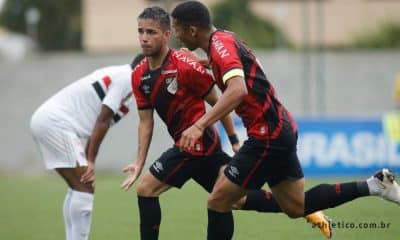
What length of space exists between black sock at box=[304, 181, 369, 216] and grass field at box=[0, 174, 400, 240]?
1.23 m

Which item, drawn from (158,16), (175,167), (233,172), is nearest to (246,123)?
(233,172)

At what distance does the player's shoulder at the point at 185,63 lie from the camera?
7.39m

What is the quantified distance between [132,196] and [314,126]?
5.01 m

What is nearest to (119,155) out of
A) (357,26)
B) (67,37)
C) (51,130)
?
(51,130)

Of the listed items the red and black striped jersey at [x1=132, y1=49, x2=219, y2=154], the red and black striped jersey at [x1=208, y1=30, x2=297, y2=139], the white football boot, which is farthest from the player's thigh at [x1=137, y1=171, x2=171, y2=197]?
the white football boot

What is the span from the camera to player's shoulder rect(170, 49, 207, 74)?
24.2 feet

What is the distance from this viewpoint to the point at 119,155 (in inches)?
898

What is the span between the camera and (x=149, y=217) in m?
7.36

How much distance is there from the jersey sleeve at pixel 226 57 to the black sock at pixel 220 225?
122 cm

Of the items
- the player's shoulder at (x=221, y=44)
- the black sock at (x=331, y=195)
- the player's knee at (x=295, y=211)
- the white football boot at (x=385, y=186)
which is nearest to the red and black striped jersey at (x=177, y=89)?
the player's shoulder at (x=221, y=44)

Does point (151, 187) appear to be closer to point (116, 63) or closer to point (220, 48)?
point (220, 48)

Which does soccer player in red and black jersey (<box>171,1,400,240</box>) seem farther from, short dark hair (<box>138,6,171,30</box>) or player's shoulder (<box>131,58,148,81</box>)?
player's shoulder (<box>131,58,148,81</box>)

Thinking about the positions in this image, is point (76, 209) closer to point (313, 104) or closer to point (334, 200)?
point (334, 200)

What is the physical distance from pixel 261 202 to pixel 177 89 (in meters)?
1.34
